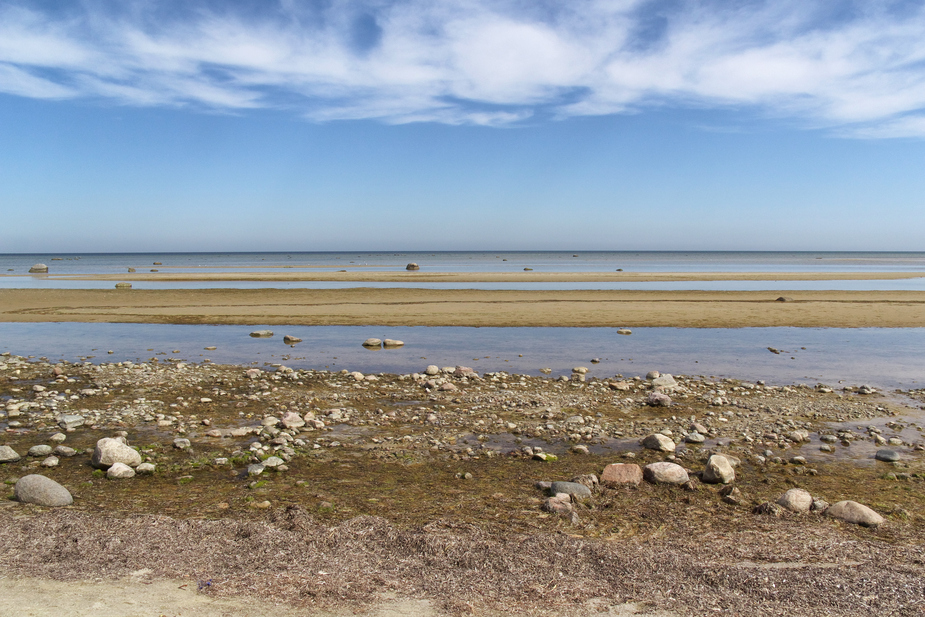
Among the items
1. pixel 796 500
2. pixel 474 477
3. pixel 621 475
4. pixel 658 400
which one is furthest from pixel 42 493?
pixel 658 400

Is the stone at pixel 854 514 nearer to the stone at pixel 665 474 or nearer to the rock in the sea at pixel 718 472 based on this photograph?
the rock in the sea at pixel 718 472

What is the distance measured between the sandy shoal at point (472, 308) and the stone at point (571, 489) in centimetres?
1884

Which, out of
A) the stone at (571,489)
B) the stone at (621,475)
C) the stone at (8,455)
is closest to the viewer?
the stone at (571,489)

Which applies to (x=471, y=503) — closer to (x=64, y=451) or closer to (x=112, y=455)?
(x=112, y=455)

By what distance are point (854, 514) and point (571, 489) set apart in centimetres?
324

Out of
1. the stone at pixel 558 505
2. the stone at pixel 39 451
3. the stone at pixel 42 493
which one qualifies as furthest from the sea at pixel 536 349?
the stone at pixel 42 493

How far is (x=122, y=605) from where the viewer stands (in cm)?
510

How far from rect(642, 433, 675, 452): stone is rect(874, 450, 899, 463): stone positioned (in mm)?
3065

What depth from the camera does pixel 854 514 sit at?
7012mm

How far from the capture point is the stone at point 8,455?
9.00m

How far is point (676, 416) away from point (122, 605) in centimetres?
990

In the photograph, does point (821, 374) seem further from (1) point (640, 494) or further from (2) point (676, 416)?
(1) point (640, 494)

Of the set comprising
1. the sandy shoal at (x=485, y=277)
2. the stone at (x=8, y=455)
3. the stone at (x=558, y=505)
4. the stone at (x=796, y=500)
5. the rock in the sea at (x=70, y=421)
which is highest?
the sandy shoal at (x=485, y=277)

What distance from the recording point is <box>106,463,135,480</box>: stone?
8.45 m
